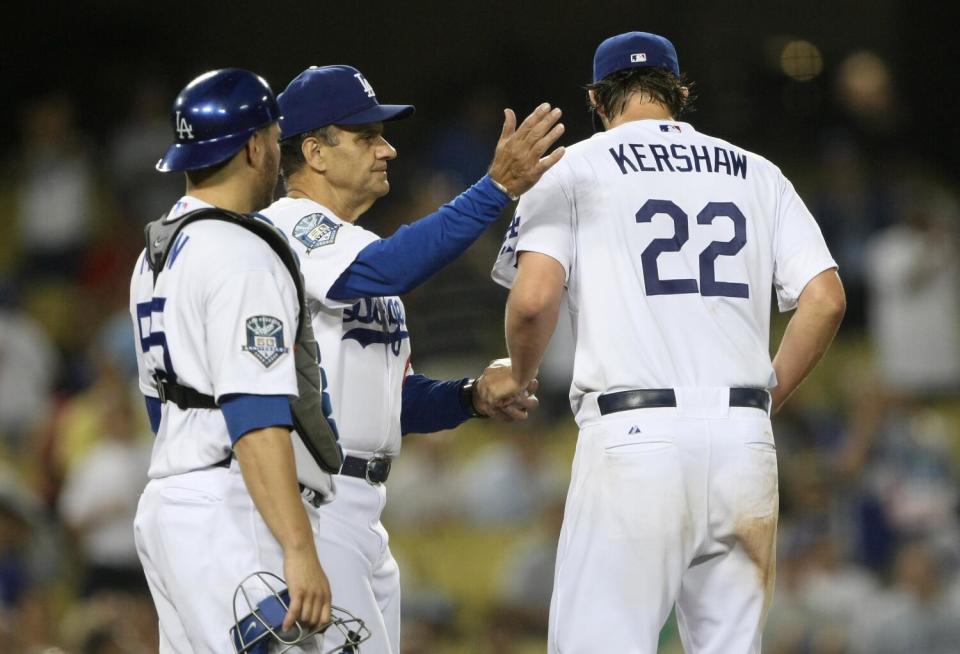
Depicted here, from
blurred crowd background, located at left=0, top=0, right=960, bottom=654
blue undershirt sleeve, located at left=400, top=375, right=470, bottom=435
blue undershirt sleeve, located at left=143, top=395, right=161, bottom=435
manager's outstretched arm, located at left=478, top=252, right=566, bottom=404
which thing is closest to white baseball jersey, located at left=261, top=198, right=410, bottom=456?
blue undershirt sleeve, located at left=400, top=375, right=470, bottom=435

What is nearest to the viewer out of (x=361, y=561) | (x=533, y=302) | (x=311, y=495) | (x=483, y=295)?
(x=311, y=495)

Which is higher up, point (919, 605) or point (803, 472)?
point (803, 472)

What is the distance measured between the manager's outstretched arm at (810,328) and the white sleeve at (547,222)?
70 centimetres

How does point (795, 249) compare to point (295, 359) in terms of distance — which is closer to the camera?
point (295, 359)

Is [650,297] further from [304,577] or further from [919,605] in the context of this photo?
[919,605]

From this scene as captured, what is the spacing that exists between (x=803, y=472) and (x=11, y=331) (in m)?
5.25

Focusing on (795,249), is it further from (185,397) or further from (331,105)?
(185,397)

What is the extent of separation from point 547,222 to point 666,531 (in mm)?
891

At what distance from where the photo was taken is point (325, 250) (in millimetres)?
4176

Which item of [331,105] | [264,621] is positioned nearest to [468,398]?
[331,105]

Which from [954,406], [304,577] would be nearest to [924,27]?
[954,406]

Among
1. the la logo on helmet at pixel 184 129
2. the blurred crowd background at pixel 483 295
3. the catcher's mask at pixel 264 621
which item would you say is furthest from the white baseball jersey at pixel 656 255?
the blurred crowd background at pixel 483 295

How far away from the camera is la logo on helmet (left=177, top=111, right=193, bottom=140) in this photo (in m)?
3.75

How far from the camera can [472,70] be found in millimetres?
11734
